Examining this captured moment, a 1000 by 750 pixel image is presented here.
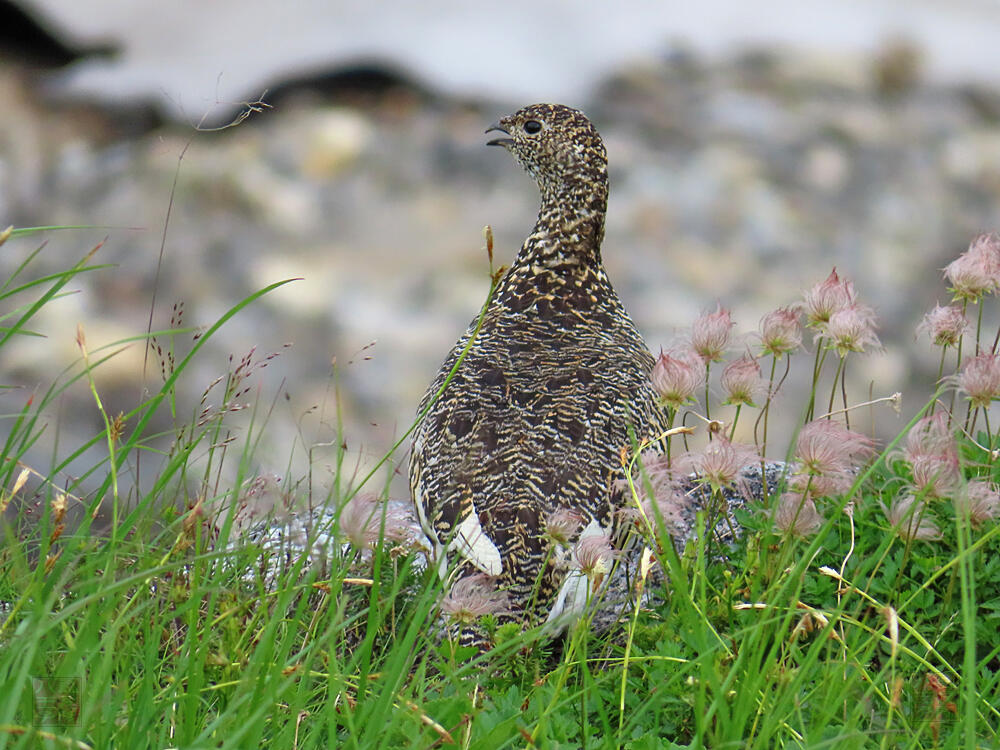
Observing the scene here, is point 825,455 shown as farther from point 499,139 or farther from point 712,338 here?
point 499,139

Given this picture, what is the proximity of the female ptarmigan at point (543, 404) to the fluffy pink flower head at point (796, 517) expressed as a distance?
0.32m

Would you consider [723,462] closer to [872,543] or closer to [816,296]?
[816,296]

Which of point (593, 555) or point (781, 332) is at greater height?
point (781, 332)

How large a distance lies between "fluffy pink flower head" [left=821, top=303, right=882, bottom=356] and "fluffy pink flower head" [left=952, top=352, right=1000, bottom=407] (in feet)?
0.78

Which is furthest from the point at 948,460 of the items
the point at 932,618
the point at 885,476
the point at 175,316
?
the point at 175,316

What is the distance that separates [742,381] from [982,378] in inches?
19.0

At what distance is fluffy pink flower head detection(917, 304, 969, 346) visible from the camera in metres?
2.67

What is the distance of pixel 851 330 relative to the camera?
254 centimetres

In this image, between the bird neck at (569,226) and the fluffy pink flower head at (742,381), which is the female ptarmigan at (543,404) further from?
the fluffy pink flower head at (742,381)

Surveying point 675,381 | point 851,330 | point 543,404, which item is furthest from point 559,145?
point 675,381

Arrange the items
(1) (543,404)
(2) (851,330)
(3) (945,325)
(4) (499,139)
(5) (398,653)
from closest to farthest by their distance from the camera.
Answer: (5) (398,653)
(2) (851,330)
(3) (945,325)
(1) (543,404)
(4) (499,139)

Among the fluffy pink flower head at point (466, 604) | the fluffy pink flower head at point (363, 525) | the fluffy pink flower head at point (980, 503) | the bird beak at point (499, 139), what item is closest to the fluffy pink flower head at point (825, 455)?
the fluffy pink flower head at point (980, 503)

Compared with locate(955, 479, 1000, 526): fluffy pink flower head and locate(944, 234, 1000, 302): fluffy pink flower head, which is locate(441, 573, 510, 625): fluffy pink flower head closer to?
locate(955, 479, 1000, 526): fluffy pink flower head

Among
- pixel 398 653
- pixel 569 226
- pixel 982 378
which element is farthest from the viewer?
pixel 569 226
